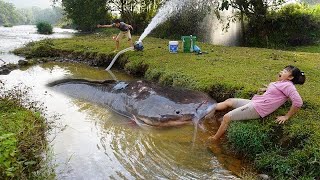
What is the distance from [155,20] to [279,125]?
2207 centimetres

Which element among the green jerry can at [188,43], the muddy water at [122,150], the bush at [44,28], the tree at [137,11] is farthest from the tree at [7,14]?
the muddy water at [122,150]

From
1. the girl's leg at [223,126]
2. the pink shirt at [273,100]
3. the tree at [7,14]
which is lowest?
the girl's leg at [223,126]

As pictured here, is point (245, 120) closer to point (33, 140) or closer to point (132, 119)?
point (132, 119)

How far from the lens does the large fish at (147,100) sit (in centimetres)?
764

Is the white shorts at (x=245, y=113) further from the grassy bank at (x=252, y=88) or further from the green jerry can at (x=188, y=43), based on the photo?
the green jerry can at (x=188, y=43)

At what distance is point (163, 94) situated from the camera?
847 cm

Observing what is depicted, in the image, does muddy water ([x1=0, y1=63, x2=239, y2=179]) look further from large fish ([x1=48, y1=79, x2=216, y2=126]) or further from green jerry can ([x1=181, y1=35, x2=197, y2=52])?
green jerry can ([x1=181, y1=35, x2=197, y2=52])

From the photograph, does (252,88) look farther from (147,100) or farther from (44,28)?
(44,28)

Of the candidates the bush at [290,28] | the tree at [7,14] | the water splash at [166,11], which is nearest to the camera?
the bush at [290,28]

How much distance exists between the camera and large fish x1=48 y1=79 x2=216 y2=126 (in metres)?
7.64

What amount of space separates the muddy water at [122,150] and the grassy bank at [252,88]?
0.68 m

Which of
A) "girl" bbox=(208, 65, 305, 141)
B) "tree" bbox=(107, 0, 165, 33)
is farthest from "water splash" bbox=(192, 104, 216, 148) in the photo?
"tree" bbox=(107, 0, 165, 33)

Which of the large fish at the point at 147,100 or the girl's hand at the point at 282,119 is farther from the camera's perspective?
the large fish at the point at 147,100

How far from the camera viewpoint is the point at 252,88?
27.6ft
